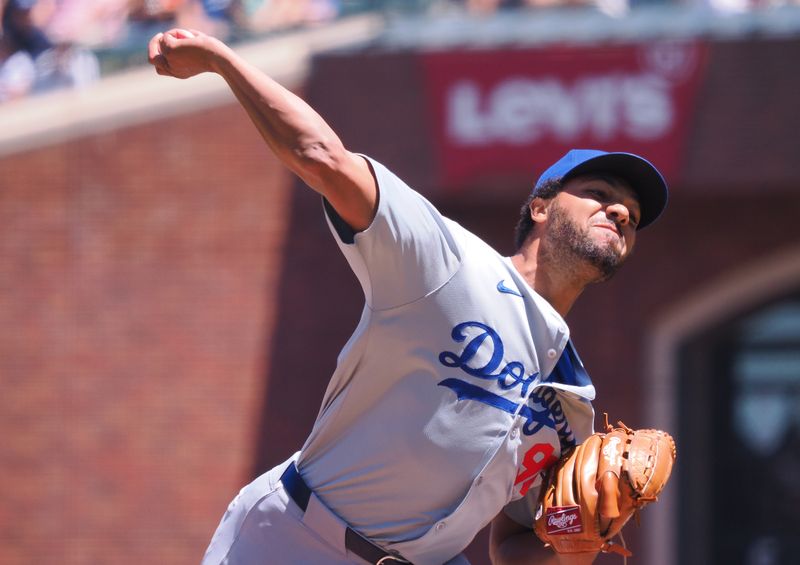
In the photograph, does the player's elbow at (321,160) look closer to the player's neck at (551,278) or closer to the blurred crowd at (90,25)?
the player's neck at (551,278)

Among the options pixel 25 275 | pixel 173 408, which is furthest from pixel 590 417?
pixel 25 275

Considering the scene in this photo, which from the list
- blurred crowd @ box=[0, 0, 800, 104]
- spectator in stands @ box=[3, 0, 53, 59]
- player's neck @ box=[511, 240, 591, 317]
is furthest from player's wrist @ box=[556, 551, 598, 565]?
spectator in stands @ box=[3, 0, 53, 59]

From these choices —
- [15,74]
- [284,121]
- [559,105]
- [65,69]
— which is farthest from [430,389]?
[15,74]

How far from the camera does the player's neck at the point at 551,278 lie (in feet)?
10.5

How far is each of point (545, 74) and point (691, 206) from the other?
5.10 ft

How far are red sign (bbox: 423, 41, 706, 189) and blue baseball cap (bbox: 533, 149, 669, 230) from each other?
540 centimetres

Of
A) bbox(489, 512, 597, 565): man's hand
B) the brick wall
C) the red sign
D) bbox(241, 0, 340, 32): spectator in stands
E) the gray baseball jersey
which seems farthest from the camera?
bbox(241, 0, 340, 32): spectator in stands

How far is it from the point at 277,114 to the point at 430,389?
767 mm

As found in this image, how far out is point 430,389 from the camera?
9.51 ft

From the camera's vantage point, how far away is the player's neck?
10.5 feet

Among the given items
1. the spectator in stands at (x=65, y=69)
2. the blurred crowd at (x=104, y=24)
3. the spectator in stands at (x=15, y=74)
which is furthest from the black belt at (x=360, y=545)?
the spectator in stands at (x=15, y=74)

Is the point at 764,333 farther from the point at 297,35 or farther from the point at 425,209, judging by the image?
the point at 425,209

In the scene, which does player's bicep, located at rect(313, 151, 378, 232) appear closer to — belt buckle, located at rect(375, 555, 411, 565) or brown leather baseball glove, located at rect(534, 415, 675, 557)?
belt buckle, located at rect(375, 555, 411, 565)

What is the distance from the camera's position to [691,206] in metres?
9.27
